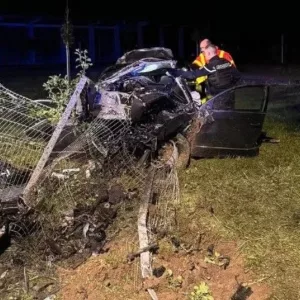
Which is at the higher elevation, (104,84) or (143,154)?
(104,84)

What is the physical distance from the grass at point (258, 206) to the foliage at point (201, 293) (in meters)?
0.44

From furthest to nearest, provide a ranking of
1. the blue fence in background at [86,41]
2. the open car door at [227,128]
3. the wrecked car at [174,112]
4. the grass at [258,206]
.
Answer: the blue fence in background at [86,41] < the open car door at [227,128] < the wrecked car at [174,112] < the grass at [258,206]

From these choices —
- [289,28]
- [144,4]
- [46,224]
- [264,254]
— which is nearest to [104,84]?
[46,224]

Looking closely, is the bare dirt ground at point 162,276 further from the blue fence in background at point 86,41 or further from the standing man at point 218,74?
the blue fence in background at point 86,41

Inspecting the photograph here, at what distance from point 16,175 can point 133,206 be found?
125cm

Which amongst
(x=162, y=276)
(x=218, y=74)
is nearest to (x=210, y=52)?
(x=218, y=74)

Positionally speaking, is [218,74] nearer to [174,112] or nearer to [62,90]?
[174,112]

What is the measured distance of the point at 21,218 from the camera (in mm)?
4359

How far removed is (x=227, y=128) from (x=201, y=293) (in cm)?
284

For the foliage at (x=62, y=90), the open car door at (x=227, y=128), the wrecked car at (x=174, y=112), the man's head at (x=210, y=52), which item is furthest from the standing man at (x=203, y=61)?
the foliage at (x=62, y=90)

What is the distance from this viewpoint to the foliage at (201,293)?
355 centimetres

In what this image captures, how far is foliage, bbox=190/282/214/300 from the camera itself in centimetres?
355

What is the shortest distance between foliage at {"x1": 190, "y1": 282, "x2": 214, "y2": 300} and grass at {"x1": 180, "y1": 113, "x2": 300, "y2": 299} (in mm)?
442

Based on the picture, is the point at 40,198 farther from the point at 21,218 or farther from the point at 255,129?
the point at 255,129
